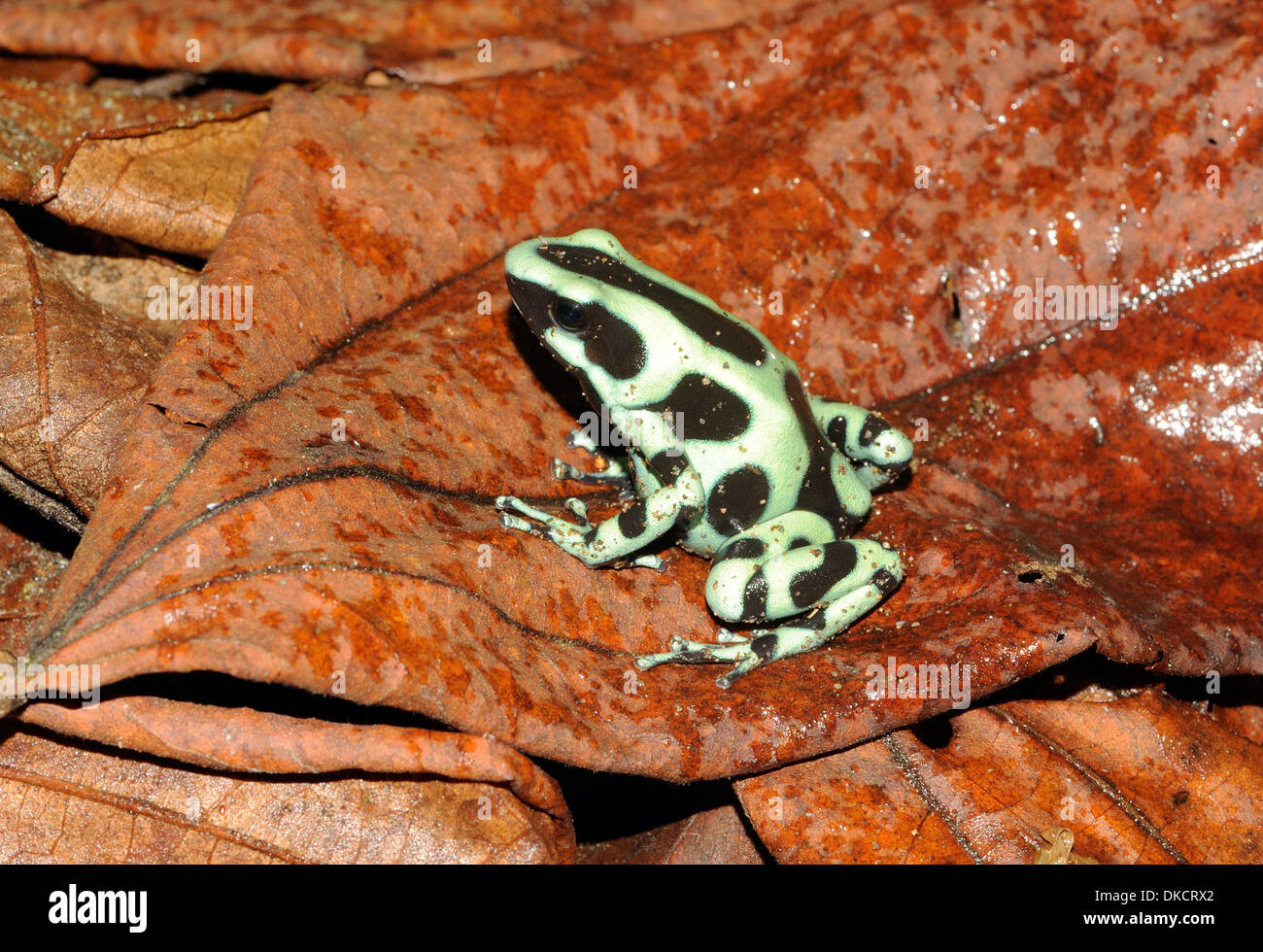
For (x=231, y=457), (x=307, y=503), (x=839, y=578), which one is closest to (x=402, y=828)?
(x=307, y=503)

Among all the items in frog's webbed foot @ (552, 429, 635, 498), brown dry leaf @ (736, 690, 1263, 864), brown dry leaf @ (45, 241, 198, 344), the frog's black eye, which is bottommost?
brown dry leaf @ (736, 690, 1263, 864)

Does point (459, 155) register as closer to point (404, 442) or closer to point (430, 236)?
point (430, 236)

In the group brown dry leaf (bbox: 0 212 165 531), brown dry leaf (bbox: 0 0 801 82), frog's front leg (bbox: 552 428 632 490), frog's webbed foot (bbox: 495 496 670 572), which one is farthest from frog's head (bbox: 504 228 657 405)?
brown dry leaf (bbox: 0 0 801 82)

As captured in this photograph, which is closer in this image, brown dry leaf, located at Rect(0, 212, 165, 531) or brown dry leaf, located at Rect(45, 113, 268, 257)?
brown dry leaf, located at Rect(0, 212, 165, 531)

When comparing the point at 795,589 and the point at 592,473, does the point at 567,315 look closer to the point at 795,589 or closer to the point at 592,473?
the point at 592,473

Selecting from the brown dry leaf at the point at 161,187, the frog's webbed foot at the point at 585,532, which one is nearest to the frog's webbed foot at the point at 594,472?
the frog's webbed foot at the point at 585,532

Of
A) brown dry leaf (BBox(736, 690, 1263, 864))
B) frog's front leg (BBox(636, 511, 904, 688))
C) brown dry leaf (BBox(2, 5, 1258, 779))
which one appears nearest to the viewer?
brown dry leaf (BBox(2, 5, 1258, 779))

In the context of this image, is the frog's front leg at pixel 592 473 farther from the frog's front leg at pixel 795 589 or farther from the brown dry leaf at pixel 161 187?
the brown dry leaf at pixel 161 187

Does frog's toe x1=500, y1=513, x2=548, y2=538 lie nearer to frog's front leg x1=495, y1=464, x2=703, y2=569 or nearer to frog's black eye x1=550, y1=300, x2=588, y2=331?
frog's front leg x1=495, y1=464, x2=703, y2=569
